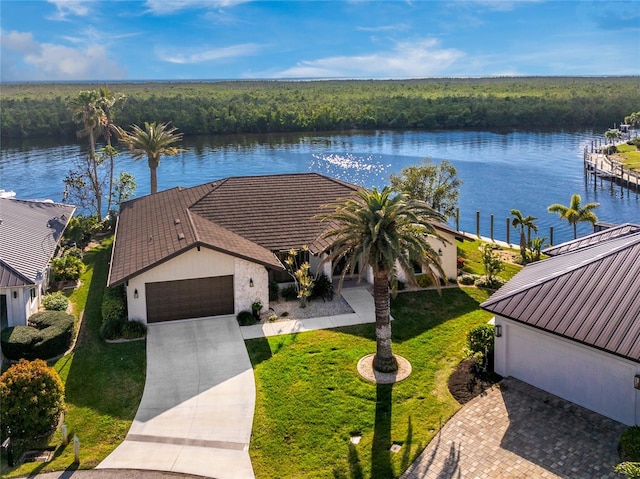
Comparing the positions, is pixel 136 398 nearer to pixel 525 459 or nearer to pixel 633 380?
pixel 525 459

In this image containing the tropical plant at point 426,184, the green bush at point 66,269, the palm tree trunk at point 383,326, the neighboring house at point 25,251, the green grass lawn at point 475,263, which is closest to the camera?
the palm tree trunk at point 383,326

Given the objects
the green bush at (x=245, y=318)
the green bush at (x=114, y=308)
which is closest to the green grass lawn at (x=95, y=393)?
the green bush at (x=114, y=308)

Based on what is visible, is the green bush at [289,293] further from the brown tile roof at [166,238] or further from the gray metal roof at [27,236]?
the gray metal roof at [27,236]

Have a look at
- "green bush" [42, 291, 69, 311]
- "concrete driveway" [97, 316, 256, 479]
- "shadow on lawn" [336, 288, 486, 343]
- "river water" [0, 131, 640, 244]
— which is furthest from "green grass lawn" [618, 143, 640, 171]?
"green bush" [42, 291, 69, 311]

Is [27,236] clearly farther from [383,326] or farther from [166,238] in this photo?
[383,326]

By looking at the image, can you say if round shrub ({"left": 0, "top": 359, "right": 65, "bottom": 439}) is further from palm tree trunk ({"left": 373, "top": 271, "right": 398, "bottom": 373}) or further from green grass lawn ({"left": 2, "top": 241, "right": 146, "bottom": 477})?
palm tree trunk ({"left": 373, "top": 271, "right": 398, "bottom": 373})

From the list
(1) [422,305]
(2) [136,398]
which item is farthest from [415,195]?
(2) [136,398]
